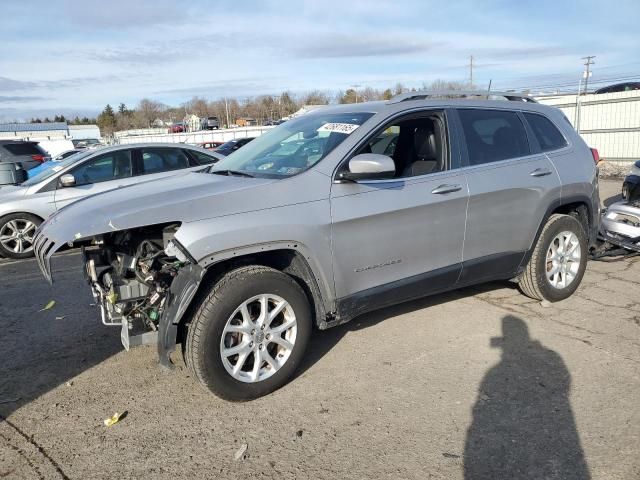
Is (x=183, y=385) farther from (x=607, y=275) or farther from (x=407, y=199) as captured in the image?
(x=607, y=275)

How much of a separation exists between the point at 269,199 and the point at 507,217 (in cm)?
225

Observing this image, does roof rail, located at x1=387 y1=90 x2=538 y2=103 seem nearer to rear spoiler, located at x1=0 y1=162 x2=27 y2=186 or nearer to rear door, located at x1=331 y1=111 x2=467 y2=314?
rear door, located at x1=331 y1=111 x2=467 y2=314

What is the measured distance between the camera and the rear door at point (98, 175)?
26.4ft

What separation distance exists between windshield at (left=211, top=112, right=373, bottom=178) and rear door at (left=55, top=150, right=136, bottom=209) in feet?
13.6

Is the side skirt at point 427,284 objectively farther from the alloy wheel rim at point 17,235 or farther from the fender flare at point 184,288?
the alloy wheel rim at point 17,235

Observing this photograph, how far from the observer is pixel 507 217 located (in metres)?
4.57

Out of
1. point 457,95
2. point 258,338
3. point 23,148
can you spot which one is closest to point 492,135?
point 457,95

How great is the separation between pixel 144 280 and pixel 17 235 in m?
5.58

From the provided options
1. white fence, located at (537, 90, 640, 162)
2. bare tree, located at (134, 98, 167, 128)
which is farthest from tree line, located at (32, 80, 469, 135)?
white fence, located at (537, 90, 640, 162)

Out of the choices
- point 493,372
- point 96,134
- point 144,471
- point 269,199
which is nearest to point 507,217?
point 493,372

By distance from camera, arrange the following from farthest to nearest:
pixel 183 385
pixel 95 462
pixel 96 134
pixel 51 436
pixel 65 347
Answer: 1. pixel 96 134
2. pixel 65 347
3. pixel 183 385
4. pixel 51 436
5. pixel 95 462

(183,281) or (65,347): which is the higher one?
(183,281)

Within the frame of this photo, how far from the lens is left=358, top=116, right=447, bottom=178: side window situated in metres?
4.29

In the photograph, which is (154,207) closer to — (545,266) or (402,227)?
(402,227)
